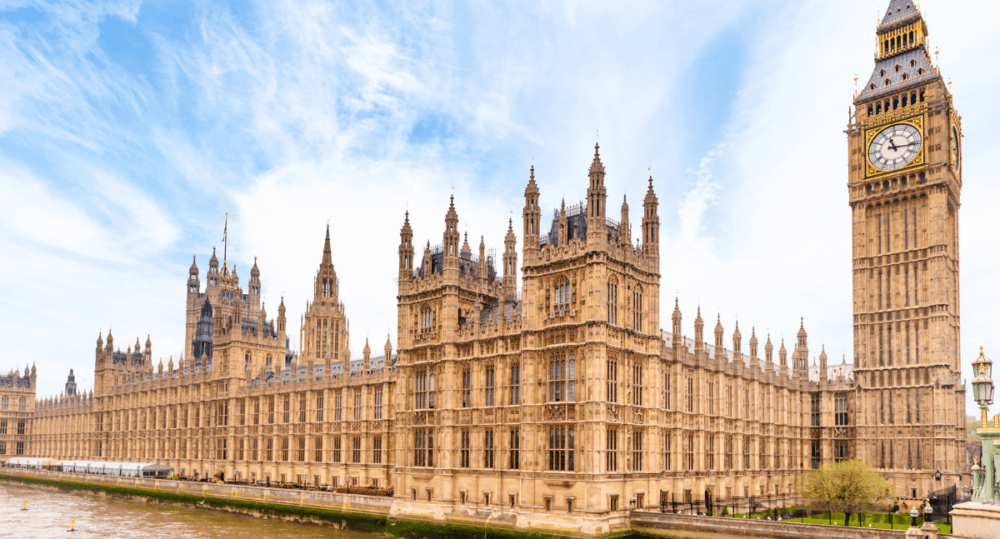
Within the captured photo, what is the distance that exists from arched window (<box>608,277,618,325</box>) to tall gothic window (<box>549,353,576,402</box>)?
13.4 ft

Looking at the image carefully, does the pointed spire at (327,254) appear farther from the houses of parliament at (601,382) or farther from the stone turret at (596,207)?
the stone turret at (596,207)

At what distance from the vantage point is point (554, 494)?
189 feet

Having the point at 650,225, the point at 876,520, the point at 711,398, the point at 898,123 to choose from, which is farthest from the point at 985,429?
the point at 898,123

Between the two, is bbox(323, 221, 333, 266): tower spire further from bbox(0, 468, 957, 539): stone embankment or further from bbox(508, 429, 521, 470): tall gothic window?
bbox(508, 429, 521, 470): tall gothic window

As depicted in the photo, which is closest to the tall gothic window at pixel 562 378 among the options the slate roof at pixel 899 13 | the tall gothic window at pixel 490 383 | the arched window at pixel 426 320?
the tall gothic window at pixel 490 383

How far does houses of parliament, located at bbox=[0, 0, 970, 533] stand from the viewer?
2322 inches

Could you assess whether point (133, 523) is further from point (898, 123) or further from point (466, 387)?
point (898, 123)

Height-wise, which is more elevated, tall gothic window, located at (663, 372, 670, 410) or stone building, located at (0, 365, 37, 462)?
tall gothic window, located at (663, 372, 670, 410)

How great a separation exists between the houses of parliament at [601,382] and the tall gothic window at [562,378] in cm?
22

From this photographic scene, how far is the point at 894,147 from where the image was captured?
90.1 metres

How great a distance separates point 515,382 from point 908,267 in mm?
50222

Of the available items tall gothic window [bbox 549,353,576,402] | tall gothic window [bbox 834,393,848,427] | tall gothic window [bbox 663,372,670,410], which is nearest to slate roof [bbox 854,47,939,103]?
tall gothic window [bbox 834,393,848,427]

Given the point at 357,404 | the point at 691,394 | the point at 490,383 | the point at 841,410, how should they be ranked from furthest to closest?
1. the point at 357,404
2. the point at 841,410
3. the point at 691,394
4. the point at 490,383

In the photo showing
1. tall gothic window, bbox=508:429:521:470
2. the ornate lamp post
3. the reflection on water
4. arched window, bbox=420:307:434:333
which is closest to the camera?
the ornate lamp post
